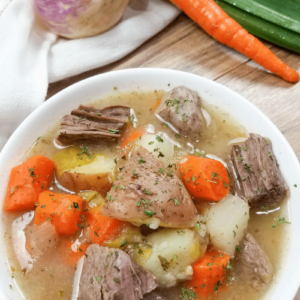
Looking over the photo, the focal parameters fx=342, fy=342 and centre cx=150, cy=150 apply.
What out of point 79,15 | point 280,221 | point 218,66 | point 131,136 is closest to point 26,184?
point 131,136

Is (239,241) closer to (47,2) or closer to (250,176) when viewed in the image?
(250,176)

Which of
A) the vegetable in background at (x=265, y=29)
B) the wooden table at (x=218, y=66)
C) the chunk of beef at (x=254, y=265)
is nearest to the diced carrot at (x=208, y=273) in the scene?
the chunk of beef at (x=254, y=265)

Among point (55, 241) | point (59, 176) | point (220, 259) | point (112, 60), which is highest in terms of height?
point (112, 60)

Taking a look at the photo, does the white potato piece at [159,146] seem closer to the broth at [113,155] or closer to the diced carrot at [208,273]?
the broth at [113,155]

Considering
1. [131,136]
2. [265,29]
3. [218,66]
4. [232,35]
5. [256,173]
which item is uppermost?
[265,29]

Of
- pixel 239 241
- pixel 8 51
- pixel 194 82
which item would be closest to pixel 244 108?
pixel 194 82

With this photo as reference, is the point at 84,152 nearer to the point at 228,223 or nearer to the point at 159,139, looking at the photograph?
the point at 159,139

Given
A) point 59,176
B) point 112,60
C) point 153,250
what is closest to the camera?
point 153,250
